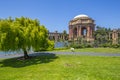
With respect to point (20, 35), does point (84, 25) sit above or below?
above

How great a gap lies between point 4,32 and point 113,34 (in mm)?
90909

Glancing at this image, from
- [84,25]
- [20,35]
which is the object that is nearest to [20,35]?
[20,35]

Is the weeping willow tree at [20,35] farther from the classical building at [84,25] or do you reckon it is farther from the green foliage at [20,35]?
the classical building at [84,25]

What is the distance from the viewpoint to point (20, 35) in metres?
23.9

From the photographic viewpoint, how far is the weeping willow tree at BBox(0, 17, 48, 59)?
74.3ft

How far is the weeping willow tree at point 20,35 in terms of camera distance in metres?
22.6

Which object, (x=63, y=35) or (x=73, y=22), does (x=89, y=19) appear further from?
(x=63, y=35)

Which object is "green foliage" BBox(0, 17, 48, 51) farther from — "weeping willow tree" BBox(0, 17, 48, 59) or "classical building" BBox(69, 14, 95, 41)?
"classical building" BBox(69, 14, 95, 41)

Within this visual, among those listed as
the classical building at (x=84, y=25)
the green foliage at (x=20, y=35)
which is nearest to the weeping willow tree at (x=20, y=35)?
the green foliage at (x=20, y=35)

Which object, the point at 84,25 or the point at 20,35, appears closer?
the point at 20,35

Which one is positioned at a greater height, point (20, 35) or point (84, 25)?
point (84, 25)

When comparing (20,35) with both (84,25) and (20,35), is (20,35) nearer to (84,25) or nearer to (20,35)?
(20,35)

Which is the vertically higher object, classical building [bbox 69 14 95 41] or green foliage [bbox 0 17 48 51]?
classical building [bbox 69 14 95 41]

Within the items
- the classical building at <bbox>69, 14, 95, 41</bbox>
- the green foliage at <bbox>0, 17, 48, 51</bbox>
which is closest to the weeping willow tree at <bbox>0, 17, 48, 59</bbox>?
the green foliage at <bbox>0, 17, 48, 51</bbox>
